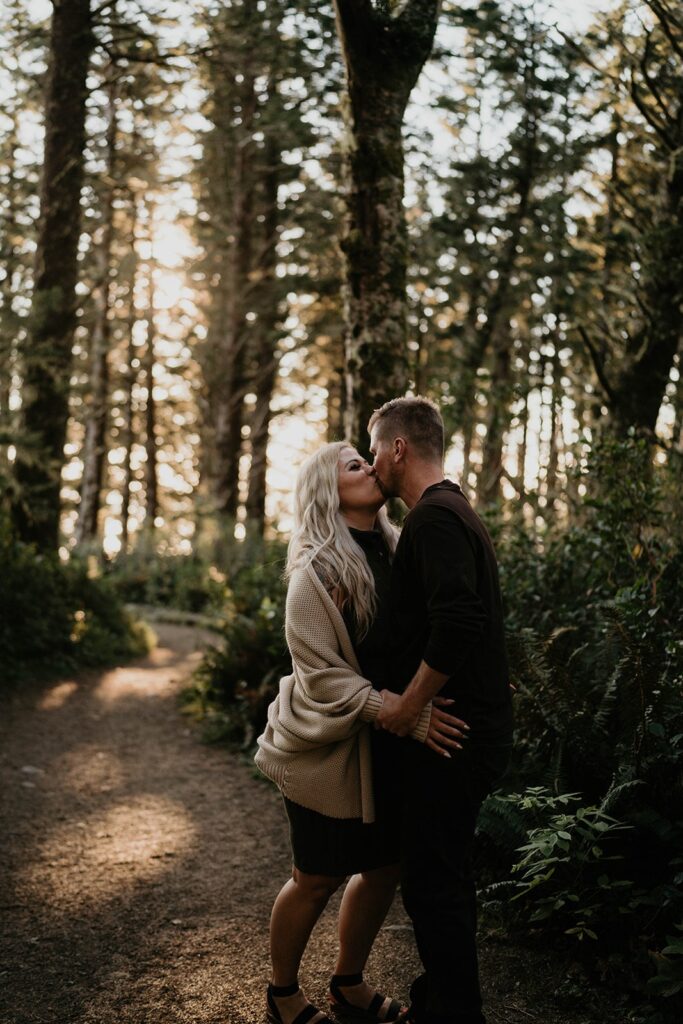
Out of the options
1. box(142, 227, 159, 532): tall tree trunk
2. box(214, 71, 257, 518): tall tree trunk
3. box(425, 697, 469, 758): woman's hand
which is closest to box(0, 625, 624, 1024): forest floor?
box(425, 697, 469, 758): woman's hand

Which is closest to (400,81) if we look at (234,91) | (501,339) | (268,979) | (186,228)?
(268,979)

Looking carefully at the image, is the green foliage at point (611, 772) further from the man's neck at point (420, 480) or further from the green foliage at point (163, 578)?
the green foliage at point (163, 578)

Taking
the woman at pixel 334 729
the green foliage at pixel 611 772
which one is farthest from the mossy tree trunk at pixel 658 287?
the woman at pixel 334 729

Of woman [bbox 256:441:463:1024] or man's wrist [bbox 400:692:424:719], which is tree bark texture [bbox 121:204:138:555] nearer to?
woman [bbox 256:441:463:1024]

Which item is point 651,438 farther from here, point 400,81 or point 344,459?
point 344,459

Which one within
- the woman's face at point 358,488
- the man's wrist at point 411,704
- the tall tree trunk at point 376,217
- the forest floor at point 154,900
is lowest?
the forest floor at point 154,900

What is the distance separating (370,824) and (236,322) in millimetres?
17141

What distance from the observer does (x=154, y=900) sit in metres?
4.89

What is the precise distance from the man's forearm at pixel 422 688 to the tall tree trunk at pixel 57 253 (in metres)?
10.1

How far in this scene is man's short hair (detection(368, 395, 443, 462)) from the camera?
10.8 feet

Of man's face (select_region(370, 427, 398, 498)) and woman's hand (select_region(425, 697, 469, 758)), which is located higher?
man's face (select_region(370, 427, 398, 498))

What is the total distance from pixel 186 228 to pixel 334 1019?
72.9 feet

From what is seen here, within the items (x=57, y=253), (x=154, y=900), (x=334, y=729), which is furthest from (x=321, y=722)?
(x=57, y=253)

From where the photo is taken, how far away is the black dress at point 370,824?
3.25m
